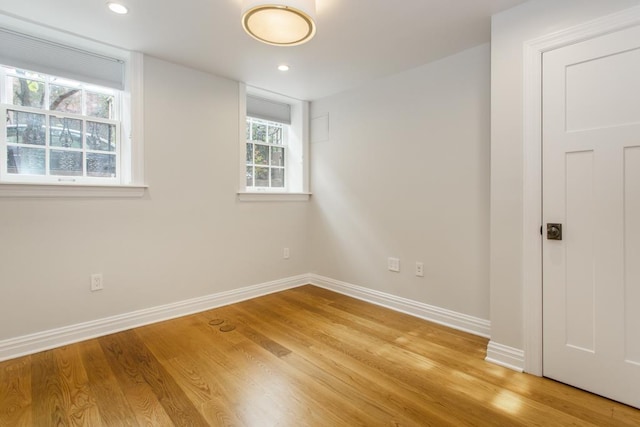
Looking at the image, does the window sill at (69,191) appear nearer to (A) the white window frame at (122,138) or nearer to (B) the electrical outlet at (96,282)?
(A) the white window frame at (122,138)

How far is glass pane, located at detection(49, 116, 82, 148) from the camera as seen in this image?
2.44 m

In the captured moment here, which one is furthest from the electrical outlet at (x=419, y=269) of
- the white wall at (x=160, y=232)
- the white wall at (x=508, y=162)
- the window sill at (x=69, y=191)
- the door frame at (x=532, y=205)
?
the window sill at (x=69, y=191)

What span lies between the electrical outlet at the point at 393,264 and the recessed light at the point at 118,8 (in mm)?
2960

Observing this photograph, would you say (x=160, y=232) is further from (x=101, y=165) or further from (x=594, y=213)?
(x=594, y=213)

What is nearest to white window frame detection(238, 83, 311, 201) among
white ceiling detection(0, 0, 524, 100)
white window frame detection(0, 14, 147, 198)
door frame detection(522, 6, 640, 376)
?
white ceiling detection(0, 0, 524, 100)

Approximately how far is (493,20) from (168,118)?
2727 millimetres

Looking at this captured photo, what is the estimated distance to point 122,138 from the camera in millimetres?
2734

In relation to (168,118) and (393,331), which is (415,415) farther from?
(168,118)

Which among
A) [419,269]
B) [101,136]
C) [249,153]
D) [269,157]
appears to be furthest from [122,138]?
[419,269]

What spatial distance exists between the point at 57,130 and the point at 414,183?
3.05 m

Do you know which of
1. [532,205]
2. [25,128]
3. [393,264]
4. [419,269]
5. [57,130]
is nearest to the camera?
[532,205]

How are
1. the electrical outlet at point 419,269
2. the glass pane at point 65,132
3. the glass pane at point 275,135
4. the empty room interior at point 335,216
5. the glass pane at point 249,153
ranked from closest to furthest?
the empty room interior at point 335,216 < the glass pane at point 65,132 < the electrical outlet at point 419,269 < the glass pane at point 249,153 < the glass pane at point 275,135

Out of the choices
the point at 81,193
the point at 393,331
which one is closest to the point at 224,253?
the point at 81,193

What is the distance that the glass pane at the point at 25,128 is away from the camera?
2.28m
